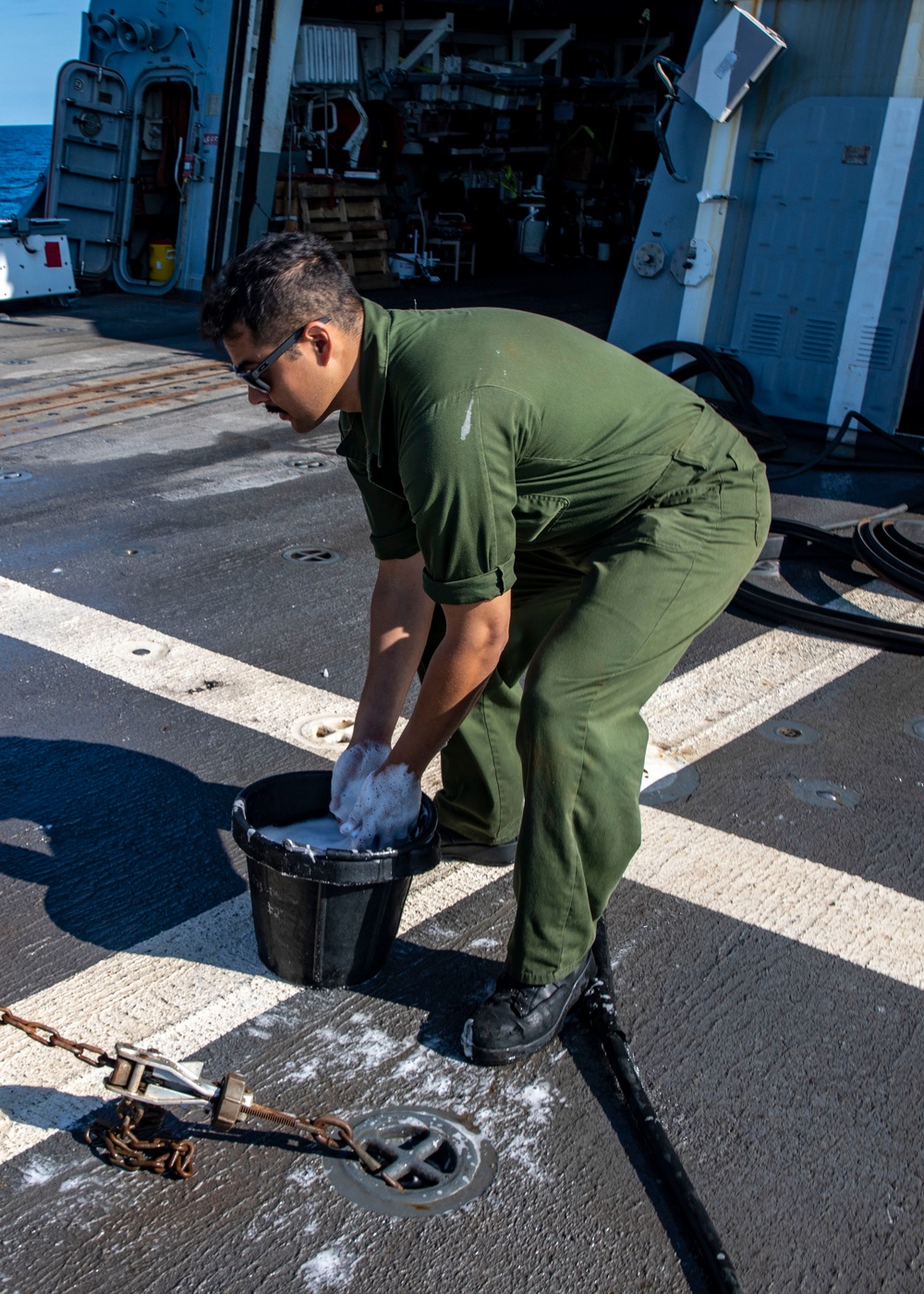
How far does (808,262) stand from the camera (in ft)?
29.7

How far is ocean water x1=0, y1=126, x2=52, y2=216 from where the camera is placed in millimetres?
25748

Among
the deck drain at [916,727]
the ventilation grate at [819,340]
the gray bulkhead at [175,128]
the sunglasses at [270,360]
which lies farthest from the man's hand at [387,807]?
the gray bulkhead at [175,128]

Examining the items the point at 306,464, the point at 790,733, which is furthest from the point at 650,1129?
the point at 306,464

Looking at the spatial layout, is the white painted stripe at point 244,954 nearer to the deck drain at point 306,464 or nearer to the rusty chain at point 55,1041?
the rusty chain at point 55,1041

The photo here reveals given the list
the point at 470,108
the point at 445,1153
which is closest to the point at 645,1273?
the point at 445,1153

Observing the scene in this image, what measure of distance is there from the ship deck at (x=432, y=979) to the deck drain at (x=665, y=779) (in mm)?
47

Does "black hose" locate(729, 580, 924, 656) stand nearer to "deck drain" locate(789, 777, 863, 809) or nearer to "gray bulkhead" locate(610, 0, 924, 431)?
"deck drain" locate(789, 777, 863, 809)

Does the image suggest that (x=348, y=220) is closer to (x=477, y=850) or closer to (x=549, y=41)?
(x=549, y=41)

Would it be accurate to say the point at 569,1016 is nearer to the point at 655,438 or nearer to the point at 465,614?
the point at 465,614

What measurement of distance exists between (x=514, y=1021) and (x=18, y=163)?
67.2 metres

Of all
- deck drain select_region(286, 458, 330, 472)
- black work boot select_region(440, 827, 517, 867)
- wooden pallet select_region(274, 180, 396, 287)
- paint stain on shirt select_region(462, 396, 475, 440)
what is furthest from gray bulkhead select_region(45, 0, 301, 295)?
paint stain on shirt select_region(462, 396, 475, 440)

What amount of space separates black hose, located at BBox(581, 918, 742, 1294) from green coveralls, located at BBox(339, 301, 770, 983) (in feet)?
0.55

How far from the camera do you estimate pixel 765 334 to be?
369 inches

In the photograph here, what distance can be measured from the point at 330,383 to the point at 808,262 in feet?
24.5
